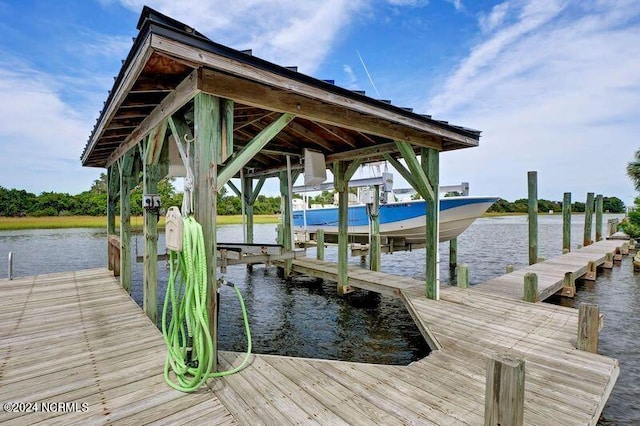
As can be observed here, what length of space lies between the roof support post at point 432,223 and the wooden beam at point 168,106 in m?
4.18

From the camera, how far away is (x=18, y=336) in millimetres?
3824

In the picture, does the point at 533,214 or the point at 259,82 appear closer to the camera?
the point at 259,82

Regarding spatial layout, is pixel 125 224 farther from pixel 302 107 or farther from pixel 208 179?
pixel 302 107

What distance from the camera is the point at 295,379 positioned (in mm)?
2838

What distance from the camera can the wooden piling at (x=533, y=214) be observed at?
10.6 metres

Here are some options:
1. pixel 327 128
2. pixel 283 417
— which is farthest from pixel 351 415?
pixel 327 128

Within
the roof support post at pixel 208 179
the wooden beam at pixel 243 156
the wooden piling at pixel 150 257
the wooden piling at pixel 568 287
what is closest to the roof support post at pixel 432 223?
the wooden beam at pixel 243 156

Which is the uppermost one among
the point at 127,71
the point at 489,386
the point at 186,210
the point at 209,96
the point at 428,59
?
the point at 428,59

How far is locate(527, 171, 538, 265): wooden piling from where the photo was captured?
34.9ft

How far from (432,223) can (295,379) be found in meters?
3.87

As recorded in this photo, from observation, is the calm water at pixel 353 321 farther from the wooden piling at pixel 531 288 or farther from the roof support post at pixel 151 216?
the roof support post at pixel 151 216

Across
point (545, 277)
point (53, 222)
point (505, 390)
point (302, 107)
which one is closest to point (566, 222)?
point (545, 277)

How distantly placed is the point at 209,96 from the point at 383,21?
30.1 ft

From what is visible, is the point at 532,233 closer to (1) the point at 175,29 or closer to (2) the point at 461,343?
(2) the point at 461,343
